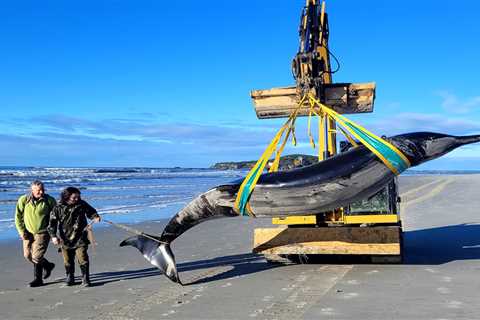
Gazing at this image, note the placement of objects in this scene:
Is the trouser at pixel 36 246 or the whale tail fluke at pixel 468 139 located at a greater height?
the whale tail fluke at pixel 468 139

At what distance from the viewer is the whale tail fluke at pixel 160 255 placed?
7.50 metres

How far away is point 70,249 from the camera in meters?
7.90

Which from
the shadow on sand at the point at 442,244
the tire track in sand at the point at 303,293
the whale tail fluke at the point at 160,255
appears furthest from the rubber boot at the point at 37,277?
the shadow on sand at the point at 442,244

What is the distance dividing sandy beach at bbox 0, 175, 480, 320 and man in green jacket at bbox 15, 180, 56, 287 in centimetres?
48

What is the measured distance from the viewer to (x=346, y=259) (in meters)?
9.22

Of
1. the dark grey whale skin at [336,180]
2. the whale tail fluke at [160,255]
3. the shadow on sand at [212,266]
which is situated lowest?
the shadow on sand at [212,266]

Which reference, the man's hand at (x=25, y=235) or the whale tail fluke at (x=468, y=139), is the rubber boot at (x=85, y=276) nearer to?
the man's hand at (x=25, y=235)

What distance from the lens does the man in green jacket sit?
813 centimetres

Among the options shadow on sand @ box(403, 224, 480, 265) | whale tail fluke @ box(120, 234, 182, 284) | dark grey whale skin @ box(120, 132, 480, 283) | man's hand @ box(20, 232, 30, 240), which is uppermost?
dark grey whale skin @ box(120, 132, 480, 283)

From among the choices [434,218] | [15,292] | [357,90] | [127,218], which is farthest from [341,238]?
[127,218]

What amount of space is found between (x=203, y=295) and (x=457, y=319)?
3.22 m

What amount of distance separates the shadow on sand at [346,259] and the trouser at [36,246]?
0.94 metres

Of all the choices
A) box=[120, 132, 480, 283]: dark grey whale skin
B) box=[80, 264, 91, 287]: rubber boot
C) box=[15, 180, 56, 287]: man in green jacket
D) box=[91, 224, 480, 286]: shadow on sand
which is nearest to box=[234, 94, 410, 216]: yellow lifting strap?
box=[120, 132, 480, 283]: dark grey whale skin

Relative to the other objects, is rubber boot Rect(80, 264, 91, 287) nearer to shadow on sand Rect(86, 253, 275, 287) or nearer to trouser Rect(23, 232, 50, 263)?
shadow on sand Rect(86, 253, 275, 287)
